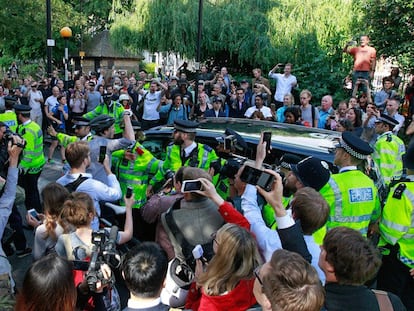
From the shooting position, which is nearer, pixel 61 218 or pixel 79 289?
pixel 79 289

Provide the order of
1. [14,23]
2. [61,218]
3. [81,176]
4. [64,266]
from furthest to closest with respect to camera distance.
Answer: [14,23], [81,176], [61,218], [64,266]

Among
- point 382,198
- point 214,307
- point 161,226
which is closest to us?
point 214,307

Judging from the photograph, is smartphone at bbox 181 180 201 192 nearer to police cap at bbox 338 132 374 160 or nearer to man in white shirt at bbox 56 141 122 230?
man in white shirt at bbox 56 141 122 230

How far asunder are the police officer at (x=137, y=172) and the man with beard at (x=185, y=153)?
12cm

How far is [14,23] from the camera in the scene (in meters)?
17.1

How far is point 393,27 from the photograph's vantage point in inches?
548

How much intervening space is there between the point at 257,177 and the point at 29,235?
448 cm

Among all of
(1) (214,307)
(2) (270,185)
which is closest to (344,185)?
(2) (270,185)

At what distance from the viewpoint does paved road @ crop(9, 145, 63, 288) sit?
473cm

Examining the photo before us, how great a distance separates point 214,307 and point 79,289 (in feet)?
2.66

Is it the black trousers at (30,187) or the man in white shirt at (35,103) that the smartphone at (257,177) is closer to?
the black trousers at (30,187)

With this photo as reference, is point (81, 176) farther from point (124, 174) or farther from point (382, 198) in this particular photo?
point (382, 198)

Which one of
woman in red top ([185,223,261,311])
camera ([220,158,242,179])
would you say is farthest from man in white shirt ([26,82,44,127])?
woman in red top ([185,223,261,311])

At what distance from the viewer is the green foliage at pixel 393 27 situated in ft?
43.7
